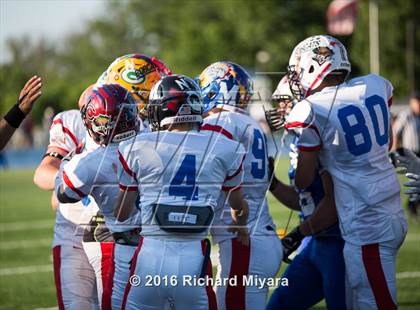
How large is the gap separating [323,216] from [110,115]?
1492 millimetres

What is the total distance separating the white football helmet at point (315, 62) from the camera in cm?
473

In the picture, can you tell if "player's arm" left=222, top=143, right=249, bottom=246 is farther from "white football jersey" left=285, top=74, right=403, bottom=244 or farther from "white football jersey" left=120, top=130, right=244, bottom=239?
"white football jersey" left=285, top=74, right=403, bottom=244

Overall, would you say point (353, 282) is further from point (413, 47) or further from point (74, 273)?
point (413, 47)

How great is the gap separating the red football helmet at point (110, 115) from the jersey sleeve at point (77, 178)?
0.29 m

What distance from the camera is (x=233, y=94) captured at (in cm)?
528

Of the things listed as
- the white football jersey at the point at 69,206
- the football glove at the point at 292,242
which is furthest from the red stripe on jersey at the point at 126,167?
the football glove at the point at 292,242

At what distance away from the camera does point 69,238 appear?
499 cm

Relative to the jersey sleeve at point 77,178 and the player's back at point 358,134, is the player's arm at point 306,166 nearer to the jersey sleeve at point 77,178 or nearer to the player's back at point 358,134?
the player's back at point 358,134

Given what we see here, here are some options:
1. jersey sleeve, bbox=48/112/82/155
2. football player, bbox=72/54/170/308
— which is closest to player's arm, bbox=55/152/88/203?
football player, bbox=72/54/170/308

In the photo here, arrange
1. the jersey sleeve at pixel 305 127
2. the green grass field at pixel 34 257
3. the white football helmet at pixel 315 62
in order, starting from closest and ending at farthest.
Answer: the jersey sleeve at pixel 305 127 < the white football helmet at pixel 315 62 < the green grass field at pixel 34 257

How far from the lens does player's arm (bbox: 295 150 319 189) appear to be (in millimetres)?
4484

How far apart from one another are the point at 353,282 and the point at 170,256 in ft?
3.80

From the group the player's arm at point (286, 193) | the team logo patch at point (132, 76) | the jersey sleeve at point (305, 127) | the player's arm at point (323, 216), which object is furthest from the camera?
the player's arm at point (286, 193)

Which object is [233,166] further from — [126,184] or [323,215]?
[323,215]
